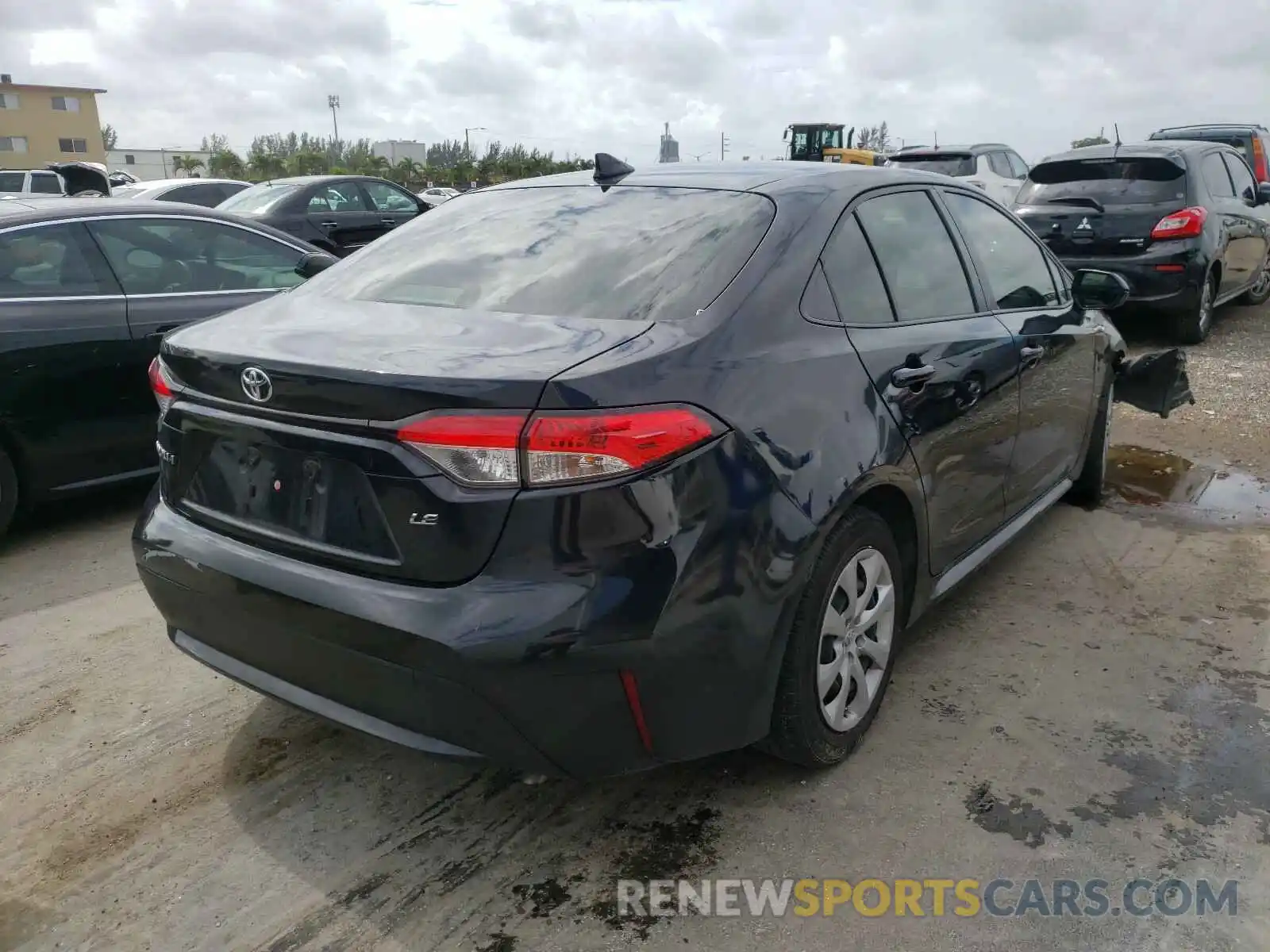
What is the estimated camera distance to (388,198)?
42.5 feet

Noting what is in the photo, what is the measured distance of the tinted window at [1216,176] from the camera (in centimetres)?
891

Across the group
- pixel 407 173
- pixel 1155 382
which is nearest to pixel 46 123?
pixel 407 173

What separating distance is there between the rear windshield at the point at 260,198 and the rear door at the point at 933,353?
948cm

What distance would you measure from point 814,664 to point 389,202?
11.7 m

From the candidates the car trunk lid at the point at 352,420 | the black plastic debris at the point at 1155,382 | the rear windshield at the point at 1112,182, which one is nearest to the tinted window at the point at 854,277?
the car trunk lid at the point at 352,420

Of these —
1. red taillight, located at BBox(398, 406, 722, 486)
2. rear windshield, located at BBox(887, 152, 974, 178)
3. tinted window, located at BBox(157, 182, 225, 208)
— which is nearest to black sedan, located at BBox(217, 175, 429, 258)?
tinted window, located at BBox(157, 182, 225, 208)

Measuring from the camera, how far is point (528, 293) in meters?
2.65

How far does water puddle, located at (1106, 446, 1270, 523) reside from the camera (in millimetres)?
4988

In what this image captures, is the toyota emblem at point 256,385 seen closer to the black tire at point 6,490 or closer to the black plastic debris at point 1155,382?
the black tire at point 6,490

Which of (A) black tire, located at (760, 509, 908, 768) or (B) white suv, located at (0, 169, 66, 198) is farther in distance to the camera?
(B) white suv, located at (0, 169, 66, 198)

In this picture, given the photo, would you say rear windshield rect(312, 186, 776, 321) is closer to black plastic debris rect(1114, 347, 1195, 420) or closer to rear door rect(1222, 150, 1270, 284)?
black plastic debris rect(1114, 347, 1195, 420)

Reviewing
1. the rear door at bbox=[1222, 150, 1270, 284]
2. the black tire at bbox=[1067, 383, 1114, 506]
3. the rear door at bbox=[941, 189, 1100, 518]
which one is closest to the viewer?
the rear door at bbox=[941, 189, 1100, 518]

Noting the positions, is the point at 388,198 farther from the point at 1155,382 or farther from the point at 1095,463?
the point at 1095,463

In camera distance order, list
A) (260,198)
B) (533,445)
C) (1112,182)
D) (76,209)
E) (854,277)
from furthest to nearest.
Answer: (260,198)
(1112,182)
(76,209)
(854,277)
(533,445)
